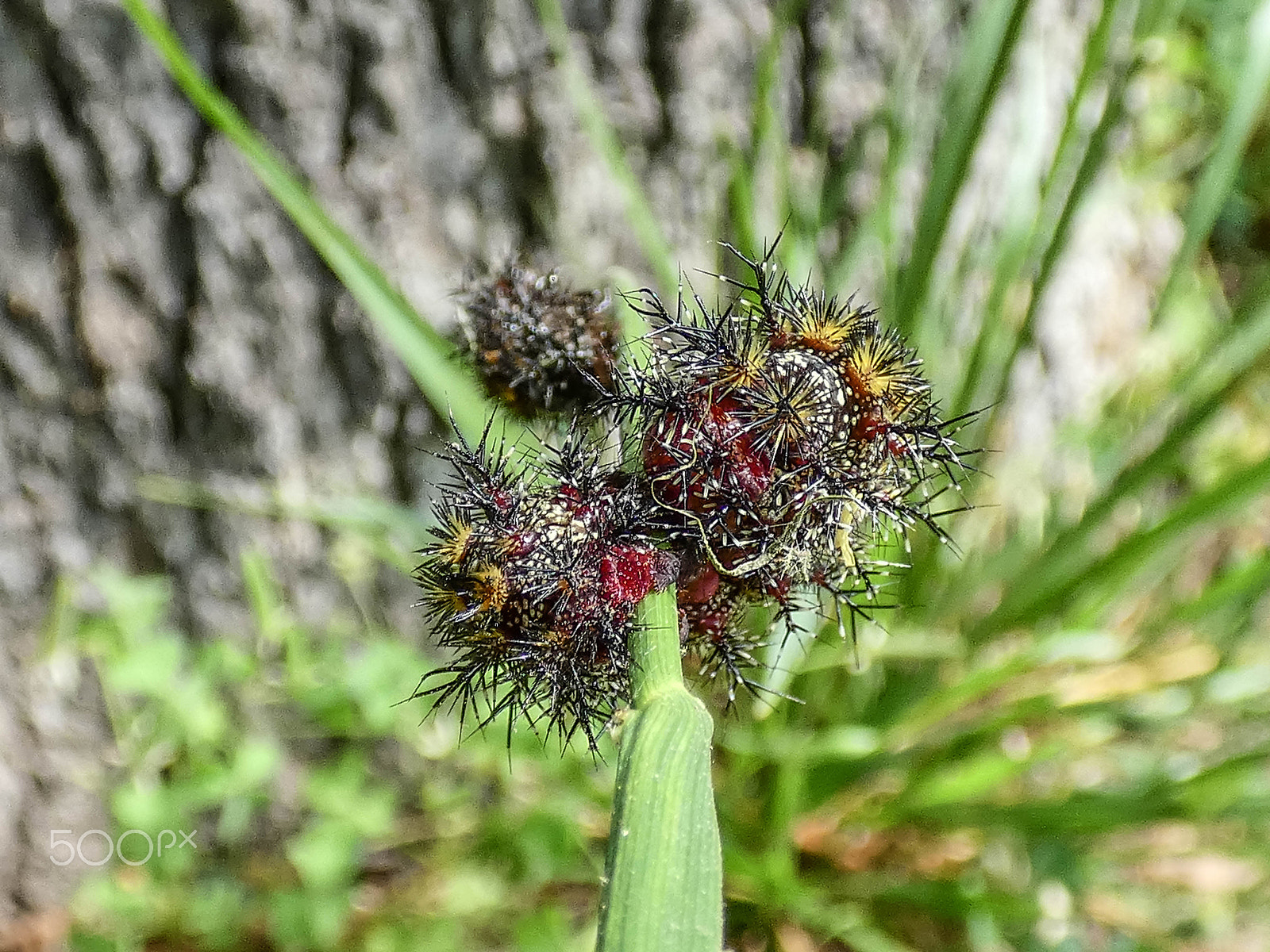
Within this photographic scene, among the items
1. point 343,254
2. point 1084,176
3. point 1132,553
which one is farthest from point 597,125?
point 1132,553

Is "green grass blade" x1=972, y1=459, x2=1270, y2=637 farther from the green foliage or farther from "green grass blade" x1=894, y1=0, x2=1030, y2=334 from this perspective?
the green foliage

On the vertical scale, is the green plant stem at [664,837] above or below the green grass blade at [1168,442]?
below

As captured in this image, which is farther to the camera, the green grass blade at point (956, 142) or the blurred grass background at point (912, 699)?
the blurred grass background at point (912, 699)

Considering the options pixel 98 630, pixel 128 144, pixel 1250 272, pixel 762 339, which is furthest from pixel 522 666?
pixel 1250 272

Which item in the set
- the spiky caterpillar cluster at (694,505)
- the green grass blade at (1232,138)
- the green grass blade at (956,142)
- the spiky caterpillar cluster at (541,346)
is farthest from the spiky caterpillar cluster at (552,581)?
the green grass blade at (1232,138)

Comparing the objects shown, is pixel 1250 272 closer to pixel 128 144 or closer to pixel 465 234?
pixel 465 234

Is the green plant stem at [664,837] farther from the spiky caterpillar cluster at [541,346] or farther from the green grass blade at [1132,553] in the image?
the green grass blade at [1132,553]

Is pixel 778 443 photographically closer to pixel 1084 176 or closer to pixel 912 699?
pixel 1084 176

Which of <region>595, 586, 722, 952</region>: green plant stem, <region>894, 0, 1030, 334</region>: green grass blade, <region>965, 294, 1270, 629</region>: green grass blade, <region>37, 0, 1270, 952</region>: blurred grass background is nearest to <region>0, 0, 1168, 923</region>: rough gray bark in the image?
→ <region>37, 0, 1270, 952</region>: blurred grass background
